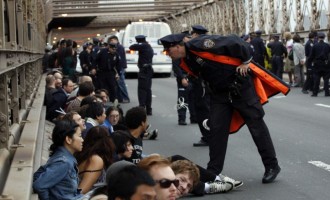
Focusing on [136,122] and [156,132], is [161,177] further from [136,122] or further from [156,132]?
[156,132]

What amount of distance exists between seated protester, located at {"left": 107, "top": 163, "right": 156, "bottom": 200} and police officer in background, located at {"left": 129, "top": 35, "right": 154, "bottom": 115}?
44.8 ft

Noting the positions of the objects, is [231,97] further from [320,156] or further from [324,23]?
[324,23]

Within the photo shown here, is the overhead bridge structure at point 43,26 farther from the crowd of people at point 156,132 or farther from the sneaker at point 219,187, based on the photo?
the sneaker at point 219,187

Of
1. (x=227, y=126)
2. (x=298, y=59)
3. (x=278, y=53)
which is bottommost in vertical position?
(x=278, y=53)

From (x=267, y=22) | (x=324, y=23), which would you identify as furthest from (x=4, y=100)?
(x=267, y=22)

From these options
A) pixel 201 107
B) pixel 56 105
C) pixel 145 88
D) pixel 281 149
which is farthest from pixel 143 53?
pixel 281 149

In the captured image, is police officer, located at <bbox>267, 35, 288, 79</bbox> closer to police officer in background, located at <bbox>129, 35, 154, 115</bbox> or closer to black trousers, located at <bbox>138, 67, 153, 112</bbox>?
police officer in background, located at <bbox>129, 35, 154, 115</bbox>

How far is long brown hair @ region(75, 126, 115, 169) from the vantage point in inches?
265

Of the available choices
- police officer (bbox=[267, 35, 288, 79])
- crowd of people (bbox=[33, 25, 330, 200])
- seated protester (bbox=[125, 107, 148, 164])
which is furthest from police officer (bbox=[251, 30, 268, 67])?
seated protester (bbox=[125, 107, 148, 164])

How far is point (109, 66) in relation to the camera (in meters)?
19.4

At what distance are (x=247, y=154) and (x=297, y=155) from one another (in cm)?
67

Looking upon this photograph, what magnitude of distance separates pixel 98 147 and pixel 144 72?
11.3 m

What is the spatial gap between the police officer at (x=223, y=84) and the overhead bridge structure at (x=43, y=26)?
169 cm

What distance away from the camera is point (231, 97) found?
8.93 meters
